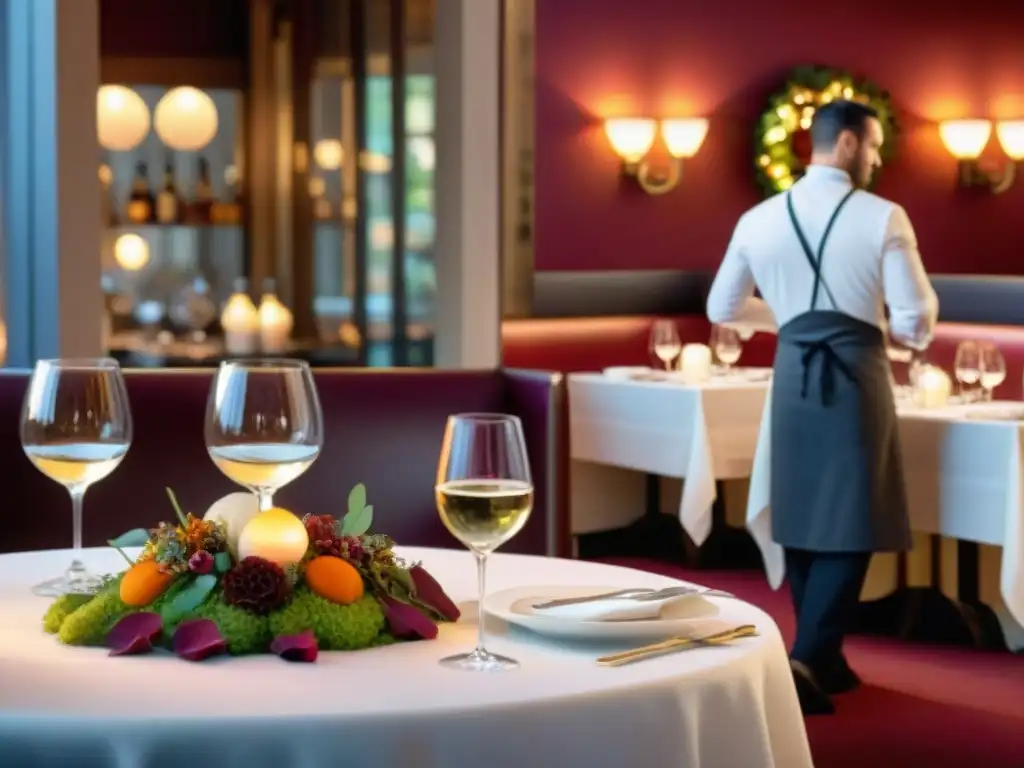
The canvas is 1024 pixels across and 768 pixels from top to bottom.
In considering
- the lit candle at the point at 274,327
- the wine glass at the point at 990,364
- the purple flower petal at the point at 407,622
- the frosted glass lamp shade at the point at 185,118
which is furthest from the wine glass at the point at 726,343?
the purple flower petal at the point at 407,622

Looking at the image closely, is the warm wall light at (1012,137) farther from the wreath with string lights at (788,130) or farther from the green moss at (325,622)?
the green moss at (325,622)

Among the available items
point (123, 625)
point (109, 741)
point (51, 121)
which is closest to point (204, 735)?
point (109, 741)

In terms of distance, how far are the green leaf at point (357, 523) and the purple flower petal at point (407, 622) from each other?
0.11m

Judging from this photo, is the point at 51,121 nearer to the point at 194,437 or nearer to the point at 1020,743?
the point at 194,437

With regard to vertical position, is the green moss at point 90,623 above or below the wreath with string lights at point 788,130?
below

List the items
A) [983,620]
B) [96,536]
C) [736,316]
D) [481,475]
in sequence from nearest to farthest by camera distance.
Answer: [481,475] → [96,536] → [736,316] → [983,620]

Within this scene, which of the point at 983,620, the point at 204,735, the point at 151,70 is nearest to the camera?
the point at 204,735

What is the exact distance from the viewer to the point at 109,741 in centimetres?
133

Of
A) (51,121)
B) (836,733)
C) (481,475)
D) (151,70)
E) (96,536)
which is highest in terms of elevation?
(151,70)

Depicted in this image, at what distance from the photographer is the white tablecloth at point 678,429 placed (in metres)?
6.07

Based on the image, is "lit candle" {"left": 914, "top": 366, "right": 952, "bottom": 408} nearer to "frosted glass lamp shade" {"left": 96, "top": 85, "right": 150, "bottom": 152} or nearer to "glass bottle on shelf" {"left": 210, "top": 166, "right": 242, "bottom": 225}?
"frosted glass lamp shade" {"left": 96, "top": 85, "right": 150, "bottom": 152}

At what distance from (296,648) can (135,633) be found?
16 cm

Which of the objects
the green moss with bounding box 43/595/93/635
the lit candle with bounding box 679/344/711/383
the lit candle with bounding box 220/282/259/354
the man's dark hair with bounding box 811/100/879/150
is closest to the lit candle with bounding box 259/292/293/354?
the lit candle with bounding box 220/282/259/354

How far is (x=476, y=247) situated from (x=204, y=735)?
3769 mm
